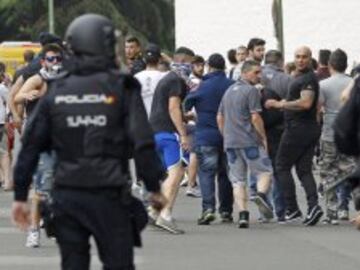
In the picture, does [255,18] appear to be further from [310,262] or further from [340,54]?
[310,262]

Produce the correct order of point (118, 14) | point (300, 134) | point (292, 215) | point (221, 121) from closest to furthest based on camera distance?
point (221, 121) → point (300, 134) → point (292, 215) → point (118, 14)

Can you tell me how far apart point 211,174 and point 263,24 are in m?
36.5

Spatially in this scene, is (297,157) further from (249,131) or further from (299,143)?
(249,131)

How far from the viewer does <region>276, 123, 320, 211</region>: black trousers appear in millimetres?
15719

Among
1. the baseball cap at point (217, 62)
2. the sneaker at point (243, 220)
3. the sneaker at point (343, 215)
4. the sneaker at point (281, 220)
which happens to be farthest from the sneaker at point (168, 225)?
the sneaker at point (343, 215)

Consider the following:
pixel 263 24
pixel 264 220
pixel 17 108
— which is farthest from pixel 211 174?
pixel 263 24

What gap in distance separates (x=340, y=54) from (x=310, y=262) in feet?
11.7

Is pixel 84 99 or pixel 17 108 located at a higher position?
pixel 84 99

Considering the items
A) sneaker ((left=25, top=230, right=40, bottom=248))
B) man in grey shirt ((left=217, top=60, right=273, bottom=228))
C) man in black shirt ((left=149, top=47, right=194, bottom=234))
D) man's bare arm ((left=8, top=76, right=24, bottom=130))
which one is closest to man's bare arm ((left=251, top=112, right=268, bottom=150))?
man in grey shirt ((left=217, top=60, right=273, bottom=228))

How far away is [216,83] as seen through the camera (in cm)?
1598

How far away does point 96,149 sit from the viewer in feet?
26.5

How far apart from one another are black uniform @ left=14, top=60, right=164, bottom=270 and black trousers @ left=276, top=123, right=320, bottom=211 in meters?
7.68

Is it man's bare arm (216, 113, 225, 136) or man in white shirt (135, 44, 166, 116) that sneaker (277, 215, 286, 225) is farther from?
man in white shirt (135, 44, 166, 116)

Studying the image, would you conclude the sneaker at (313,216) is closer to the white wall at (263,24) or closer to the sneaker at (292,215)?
the sneaker at (292,215)
